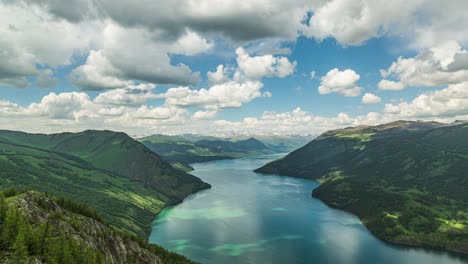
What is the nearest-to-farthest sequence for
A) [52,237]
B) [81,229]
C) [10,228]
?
[10,228]
[52,237]
[81,229]


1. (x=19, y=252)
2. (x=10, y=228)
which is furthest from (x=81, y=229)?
(x=19, y=252)

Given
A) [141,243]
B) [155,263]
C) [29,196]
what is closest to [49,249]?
[29,196]

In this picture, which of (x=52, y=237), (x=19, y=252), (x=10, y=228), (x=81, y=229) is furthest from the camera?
(x=81, y=229)

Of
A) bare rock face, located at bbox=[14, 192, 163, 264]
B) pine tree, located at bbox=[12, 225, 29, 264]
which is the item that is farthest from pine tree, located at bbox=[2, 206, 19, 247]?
bare rock face, located at bbox=[14, 192, 163, 264]

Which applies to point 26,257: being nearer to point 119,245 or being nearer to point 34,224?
point 34,224

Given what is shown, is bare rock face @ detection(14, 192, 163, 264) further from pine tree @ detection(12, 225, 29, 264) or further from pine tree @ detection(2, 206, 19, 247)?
pine tree @ detection(2, 206, 19, 247)

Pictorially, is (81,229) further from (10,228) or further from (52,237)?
(10,228)

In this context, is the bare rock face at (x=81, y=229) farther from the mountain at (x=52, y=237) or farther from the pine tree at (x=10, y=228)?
the pine tree at (x=10, y=228)

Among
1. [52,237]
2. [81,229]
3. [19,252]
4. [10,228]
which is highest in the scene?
[10,228]
